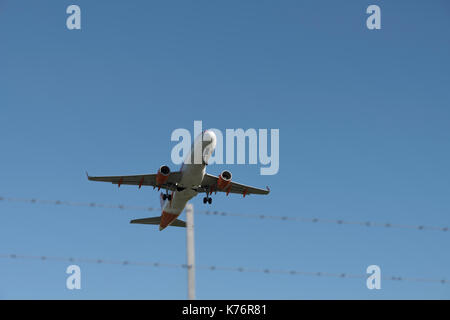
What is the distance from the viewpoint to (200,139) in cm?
4191

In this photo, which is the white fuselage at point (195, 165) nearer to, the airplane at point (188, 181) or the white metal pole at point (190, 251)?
the airplane at point (188, 181)

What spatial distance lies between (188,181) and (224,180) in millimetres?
3111

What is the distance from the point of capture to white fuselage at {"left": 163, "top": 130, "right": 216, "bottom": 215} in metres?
41.6

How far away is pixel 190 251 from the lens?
38.7ft

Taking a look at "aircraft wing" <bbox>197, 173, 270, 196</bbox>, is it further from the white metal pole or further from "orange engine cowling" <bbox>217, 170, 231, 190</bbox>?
the white metal pole

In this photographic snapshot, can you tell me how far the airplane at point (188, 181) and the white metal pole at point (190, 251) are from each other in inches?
1154

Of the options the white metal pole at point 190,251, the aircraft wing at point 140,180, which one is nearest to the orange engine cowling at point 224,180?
the aircraft wing at point 140,180

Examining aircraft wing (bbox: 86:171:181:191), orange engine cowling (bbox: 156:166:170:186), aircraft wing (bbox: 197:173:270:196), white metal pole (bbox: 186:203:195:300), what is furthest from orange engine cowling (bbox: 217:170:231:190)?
white metal pole (bbox: 186:203:195:300)

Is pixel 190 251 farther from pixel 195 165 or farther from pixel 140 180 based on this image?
pixel 140 180

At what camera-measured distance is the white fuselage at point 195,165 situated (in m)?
41.6

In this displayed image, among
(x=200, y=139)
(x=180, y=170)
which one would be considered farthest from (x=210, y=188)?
(x=200, y=139)
